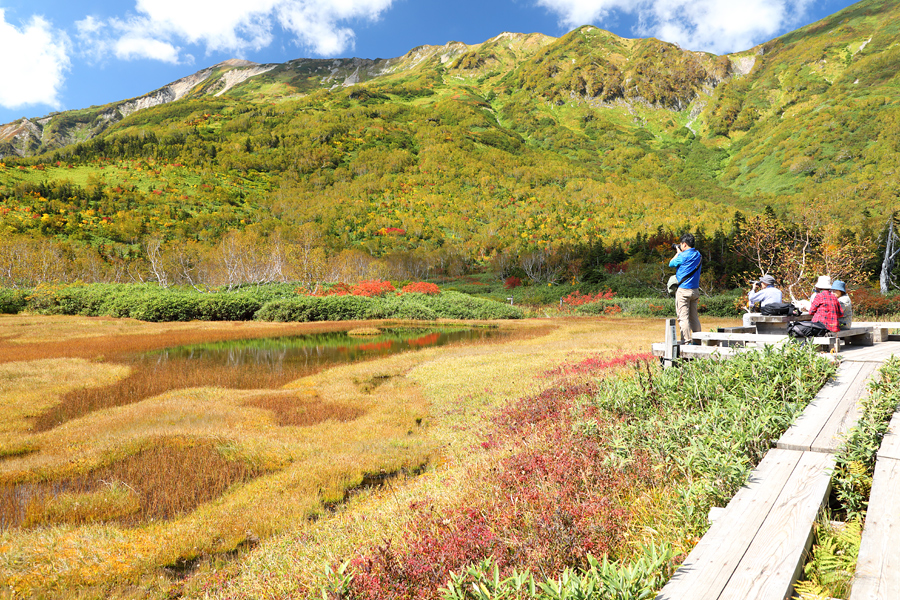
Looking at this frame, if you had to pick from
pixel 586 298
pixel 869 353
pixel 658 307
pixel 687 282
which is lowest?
pixel 658 307

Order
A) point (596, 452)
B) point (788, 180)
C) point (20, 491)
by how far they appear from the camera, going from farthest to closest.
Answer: point (788, 180), point (20, 491), point (596, 452)

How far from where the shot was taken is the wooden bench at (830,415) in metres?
3.86

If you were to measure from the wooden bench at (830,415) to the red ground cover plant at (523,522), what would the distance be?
139cm

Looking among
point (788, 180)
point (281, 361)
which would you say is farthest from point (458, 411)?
point (788, 180)

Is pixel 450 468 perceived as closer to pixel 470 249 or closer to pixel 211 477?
pixel 211 477

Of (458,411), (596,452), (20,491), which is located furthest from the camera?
(458,411)

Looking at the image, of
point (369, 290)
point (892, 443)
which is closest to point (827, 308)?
point (892, 443)

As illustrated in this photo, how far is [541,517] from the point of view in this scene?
3938 mm

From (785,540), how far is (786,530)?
13 centimetres

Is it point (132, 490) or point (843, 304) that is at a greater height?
point (843, 304)

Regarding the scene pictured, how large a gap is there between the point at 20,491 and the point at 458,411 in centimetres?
782

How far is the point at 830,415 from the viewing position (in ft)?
14.6

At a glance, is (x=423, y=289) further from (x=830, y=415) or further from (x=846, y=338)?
(x=830, y=415)

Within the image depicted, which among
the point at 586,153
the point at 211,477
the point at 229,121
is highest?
the point at 229,121
